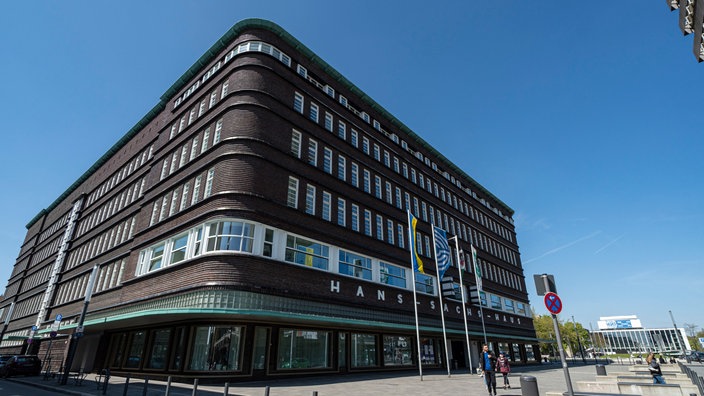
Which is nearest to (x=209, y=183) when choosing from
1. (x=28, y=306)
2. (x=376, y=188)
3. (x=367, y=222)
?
(x=367, y=222)

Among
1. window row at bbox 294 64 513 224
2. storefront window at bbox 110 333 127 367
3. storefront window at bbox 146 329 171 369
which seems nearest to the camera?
storefront window at bbox 146 329 171 369

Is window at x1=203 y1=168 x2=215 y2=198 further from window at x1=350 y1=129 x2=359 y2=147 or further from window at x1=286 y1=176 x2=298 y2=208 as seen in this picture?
window at x1=350 y1=129 x2=359 y2=147

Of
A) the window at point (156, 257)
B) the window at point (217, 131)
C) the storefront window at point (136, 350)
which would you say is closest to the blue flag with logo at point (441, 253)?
the window at point (217, 131)

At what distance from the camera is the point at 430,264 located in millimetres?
34438

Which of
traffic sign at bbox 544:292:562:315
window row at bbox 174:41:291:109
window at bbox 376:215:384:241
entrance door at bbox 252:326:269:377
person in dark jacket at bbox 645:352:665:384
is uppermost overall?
window row at bbox 174:41:291:109

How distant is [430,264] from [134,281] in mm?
24253

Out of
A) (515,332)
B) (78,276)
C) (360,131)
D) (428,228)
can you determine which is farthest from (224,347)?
(515,332)

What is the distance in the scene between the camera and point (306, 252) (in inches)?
909

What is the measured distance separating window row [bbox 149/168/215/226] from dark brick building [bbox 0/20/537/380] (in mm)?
143

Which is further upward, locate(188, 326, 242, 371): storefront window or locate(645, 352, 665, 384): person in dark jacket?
locate(188, 326, 242, 371): storefront window

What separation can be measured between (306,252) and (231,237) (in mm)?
4990

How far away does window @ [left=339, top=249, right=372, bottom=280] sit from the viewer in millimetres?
25533

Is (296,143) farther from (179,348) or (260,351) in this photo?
(179,348)

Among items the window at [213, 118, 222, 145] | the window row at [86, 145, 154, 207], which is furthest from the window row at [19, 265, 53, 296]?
the window at [213, 118, 222, 145]
